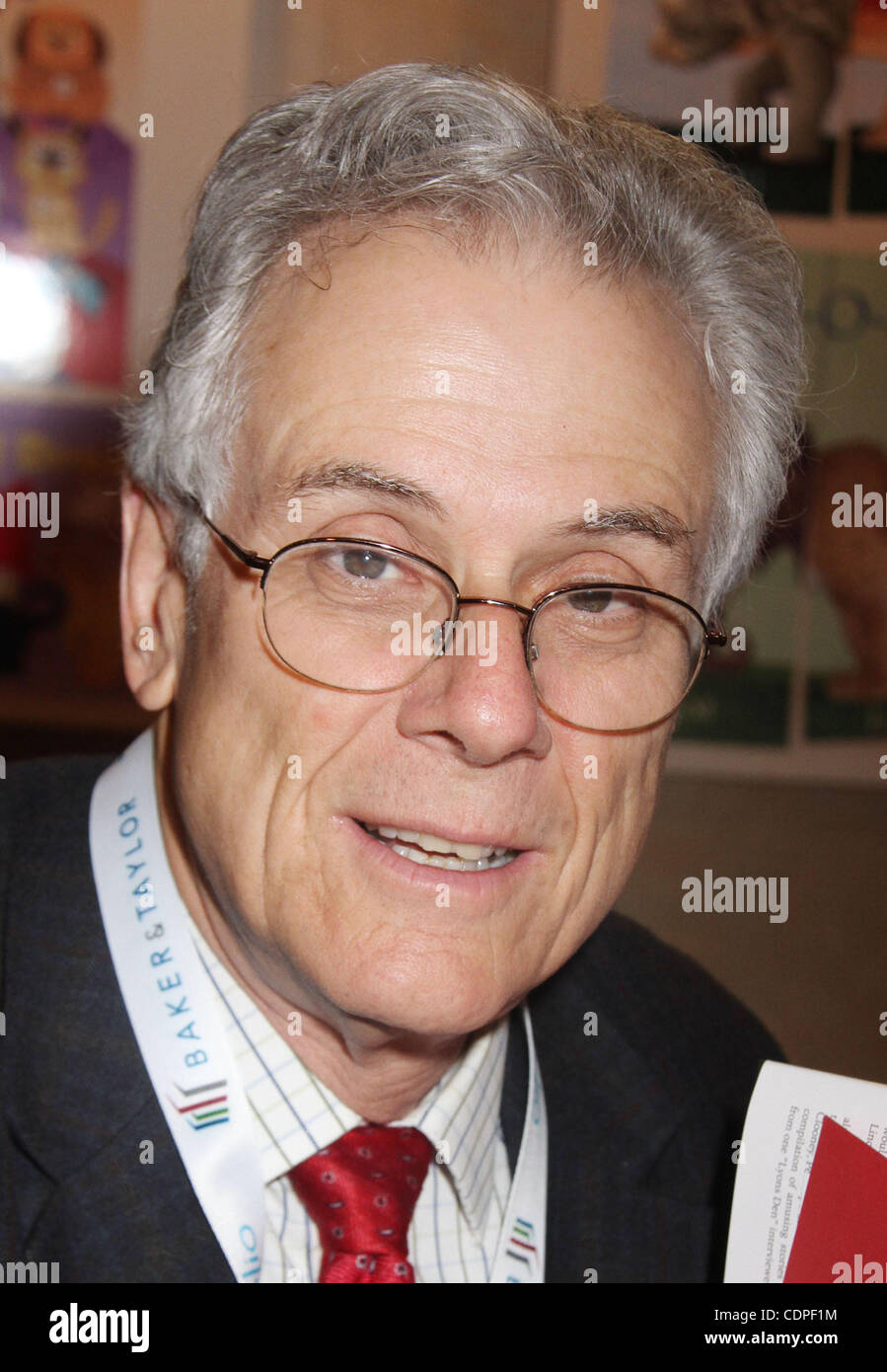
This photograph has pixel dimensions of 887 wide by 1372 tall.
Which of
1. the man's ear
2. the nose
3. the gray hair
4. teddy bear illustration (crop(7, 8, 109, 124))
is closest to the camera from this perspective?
the nose

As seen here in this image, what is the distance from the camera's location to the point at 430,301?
1.07 m

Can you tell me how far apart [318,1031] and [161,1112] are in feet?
0.53

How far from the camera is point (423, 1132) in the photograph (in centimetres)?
129

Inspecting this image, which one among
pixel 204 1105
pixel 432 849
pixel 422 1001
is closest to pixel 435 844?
pixel 432 849

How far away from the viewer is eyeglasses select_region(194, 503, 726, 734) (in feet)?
3.47

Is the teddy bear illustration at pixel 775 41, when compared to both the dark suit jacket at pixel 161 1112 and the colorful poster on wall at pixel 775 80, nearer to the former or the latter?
the colorful poster on wall at pixel 775 80

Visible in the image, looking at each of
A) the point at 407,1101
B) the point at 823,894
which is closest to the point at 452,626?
the point at 407,1101

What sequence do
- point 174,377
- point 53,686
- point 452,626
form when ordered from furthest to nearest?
1. point 53,686
2. point 174,377
3. point 452,626

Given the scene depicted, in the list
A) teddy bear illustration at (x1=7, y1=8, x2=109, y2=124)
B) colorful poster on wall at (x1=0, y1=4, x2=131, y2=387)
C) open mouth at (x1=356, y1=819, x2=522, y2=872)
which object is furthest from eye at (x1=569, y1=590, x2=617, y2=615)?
teddy bear illustration at (x1=7, y1=8, x2=109, y2=124)

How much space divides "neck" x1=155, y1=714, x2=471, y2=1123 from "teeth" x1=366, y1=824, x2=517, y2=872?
172 mm

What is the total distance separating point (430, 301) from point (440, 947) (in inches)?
21.4

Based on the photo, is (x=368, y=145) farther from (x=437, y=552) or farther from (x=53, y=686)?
(x=53, y=686)

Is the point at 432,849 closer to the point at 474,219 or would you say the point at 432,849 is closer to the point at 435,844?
the point at 435,844

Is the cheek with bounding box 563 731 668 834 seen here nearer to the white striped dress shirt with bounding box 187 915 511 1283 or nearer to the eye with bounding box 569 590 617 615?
the eye with bounding box 569 590 617 615
